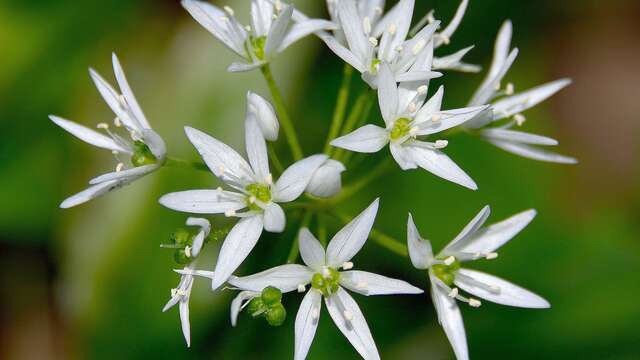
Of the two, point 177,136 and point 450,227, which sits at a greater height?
point 177,136

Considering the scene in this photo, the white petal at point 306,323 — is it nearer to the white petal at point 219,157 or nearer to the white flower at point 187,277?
the white flower at point 187,277

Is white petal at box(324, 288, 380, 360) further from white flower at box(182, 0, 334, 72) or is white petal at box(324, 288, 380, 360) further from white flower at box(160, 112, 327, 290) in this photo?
white flower at box(182, 0, 334, 72)

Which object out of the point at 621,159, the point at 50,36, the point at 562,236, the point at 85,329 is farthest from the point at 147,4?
the point at 621,159

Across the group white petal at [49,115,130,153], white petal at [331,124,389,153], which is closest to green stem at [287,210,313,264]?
white petal at [331,124,389,153]

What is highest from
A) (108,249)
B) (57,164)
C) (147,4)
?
(147,4)

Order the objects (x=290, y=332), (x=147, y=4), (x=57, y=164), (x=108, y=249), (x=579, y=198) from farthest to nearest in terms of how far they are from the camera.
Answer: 1. (x=579, y=198)
2. (x=147, y=4)
3. (x=57, y=164)
4. (x=290, y=332)
5. (x=108, y=249)

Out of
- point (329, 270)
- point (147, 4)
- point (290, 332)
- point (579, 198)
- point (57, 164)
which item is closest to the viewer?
point (329, 270)

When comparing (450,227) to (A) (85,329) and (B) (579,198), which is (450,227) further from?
(A) (85,329)

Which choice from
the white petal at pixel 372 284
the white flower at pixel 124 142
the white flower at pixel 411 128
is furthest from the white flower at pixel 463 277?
the white flower at pixel 124 142
